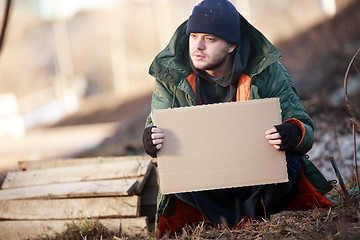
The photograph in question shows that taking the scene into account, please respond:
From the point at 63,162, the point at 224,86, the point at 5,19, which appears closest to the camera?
the point at 224,86

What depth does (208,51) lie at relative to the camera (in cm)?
314

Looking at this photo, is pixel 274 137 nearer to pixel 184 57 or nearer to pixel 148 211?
pixel 184 57

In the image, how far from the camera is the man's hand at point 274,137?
8.93 ft

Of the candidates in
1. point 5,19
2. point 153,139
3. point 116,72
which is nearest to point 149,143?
point 153,139

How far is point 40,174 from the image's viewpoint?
4023mm

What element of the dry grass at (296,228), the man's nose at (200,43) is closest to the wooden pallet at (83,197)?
the dry grass at (296,228)

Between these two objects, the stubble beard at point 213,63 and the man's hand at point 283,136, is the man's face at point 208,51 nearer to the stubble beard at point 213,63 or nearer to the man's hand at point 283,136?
the stubble beard at point 213,63

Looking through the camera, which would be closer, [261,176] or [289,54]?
[261,176]

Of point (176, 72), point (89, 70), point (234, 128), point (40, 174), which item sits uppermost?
point (176, 72)

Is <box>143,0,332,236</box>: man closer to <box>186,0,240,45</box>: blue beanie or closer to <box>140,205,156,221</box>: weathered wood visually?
<box>186,0,240,45</box>: blue beanie

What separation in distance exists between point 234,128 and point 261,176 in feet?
1.10

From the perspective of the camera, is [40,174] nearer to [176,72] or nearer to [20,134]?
[176,72]

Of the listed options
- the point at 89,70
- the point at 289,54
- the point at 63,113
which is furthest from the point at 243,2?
the point at 89,70

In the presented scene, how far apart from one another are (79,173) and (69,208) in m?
0.39
